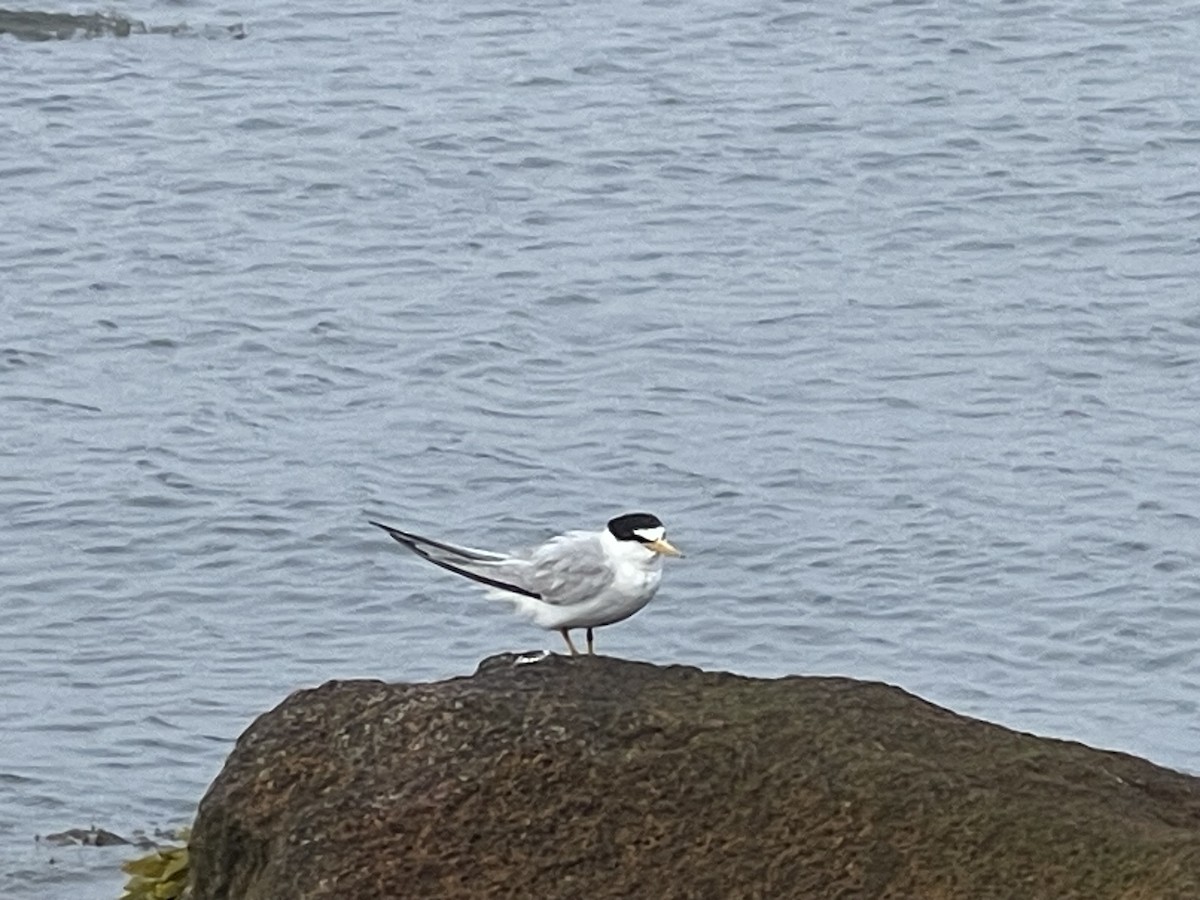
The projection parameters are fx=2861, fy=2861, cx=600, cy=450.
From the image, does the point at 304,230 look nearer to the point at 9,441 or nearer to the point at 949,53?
the point at 9,441

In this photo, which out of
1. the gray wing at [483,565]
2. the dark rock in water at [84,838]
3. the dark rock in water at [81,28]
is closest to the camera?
the gray wing at [483,565]

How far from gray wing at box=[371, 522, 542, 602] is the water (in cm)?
272

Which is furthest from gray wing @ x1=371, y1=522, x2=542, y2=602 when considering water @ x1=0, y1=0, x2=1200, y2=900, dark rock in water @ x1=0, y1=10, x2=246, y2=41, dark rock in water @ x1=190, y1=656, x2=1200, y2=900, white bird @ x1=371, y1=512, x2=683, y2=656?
dark rock in water @ x1=0, y1=10, x2=246, y2=41

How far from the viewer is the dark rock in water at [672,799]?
6160 mm

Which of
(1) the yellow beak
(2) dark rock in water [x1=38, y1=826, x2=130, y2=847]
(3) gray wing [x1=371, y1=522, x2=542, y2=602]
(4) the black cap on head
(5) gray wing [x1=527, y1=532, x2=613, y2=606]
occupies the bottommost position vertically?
(2) dark rock in water [x1=38, y1=826, x2=130, y2=847]

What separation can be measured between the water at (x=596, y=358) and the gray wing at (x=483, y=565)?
2723 mm

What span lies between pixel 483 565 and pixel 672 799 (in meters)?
2.37

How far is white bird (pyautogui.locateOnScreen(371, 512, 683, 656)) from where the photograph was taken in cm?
809

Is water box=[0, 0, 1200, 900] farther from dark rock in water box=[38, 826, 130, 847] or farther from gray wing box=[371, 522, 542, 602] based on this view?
gray wing box=[371, 522, 542, 602]

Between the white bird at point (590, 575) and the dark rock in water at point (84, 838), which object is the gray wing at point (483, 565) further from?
the dark rock in water at point (84, 838)

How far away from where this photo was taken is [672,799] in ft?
20.8

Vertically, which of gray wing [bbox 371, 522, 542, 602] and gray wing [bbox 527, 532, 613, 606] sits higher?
gray wing [bbox 527, 532, 613, 606]

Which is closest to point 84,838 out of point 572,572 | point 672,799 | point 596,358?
point 572,572

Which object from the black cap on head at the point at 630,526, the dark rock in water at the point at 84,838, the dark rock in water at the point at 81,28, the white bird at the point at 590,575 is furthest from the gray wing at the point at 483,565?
the dark rock in water at the point at 81,28
